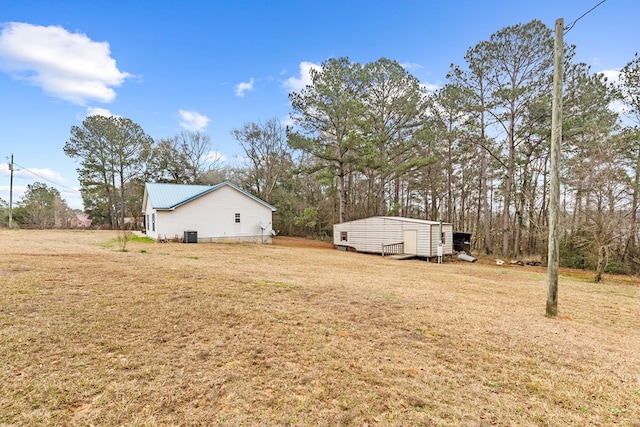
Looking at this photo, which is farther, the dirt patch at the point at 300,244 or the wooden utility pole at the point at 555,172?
the dirt patch at the point at 300,244

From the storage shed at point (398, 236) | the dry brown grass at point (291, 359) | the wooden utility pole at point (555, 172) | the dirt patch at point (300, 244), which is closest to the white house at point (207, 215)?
the dirt patch at point (300, 244)

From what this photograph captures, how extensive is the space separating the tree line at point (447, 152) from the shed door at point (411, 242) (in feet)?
17.2

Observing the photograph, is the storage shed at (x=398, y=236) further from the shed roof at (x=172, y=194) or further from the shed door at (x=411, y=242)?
the shed roof at (x=172, y=194)

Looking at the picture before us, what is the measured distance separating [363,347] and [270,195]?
89.8ft

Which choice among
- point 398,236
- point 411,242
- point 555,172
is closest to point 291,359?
point 555,172

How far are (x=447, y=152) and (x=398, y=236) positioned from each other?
11118 millimetres

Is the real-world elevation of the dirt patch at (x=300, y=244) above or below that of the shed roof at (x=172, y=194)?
below

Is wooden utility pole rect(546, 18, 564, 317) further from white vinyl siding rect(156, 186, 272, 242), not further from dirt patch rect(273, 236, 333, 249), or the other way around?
white vinyl siding rect(156, 186, 272, 242)

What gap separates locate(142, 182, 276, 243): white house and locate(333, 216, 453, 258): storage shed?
6732 mm

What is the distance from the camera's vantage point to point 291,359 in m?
3.13

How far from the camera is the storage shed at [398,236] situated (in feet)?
56.1

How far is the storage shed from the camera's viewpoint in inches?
674

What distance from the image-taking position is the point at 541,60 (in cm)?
1617

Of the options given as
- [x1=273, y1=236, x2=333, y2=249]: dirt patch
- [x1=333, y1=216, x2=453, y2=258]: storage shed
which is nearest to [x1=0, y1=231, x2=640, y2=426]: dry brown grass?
[x1=333, y1=216, x2=453, y2=258]: storage shed
